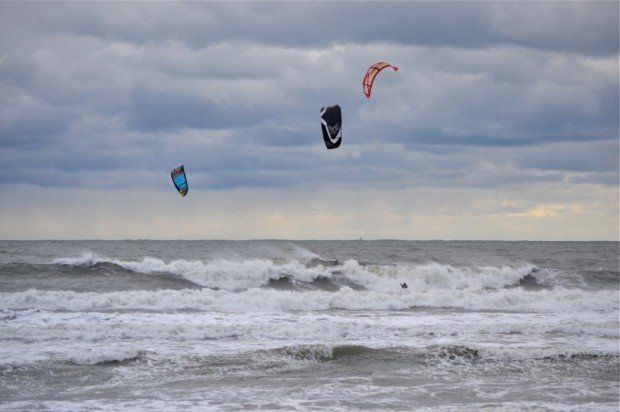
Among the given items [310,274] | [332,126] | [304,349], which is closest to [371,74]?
[332,126]

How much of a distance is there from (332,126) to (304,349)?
5.03 meters

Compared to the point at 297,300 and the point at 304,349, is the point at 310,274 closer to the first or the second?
the point at 297,300

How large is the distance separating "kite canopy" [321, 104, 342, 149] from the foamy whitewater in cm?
455

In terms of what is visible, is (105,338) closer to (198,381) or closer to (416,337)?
(198,381)

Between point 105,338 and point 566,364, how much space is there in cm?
1011

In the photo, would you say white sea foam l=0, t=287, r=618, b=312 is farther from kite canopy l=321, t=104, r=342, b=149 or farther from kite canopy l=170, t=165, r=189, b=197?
kite canopy l=321, t=104, r=342, b=149

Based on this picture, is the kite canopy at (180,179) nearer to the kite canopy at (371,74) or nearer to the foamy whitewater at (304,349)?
the foamy whitewater at (304,349)

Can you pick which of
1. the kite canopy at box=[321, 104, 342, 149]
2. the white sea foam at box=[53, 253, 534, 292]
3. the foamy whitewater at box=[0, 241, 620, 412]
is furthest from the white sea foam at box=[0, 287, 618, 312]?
the kite canopy at box=[321, 104, 342, 149]

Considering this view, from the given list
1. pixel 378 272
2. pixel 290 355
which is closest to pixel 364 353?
pixel 290 355

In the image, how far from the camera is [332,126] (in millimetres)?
16438

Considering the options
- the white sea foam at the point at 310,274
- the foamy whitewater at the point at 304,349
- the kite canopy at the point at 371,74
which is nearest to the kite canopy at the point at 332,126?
the kite canopy at the point at 371,74

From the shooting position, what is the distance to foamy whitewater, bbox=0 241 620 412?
12.2 meters

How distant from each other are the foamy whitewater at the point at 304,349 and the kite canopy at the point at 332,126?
14.9ft

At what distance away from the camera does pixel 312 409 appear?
37.6 ft
